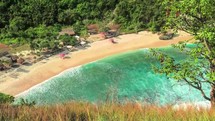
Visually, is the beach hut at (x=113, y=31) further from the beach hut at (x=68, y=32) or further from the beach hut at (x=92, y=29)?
the beach hut at (x=68, y=32)

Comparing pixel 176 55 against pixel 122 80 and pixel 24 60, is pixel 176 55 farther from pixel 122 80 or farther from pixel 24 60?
pixel 24 60

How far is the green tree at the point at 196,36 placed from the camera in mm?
13404

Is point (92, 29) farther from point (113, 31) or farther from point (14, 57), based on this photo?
point (14, 57)

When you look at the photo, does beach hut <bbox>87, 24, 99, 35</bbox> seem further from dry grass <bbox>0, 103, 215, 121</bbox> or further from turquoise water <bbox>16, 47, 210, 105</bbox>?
dry grass <bbox>0, 103, 215, 121</bbox>

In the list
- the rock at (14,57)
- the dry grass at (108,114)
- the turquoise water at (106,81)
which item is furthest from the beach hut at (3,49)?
the dry grass at (108,114)

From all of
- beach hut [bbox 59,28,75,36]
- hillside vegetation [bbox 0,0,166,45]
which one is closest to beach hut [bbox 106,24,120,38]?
hillside vegetation [bbox 0,0,166,45]

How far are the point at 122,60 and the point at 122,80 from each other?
5164 millimetres

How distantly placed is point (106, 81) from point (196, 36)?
21.5 meters

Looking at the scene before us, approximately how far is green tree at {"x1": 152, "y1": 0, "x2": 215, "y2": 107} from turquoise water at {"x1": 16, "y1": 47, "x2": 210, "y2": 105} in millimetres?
14410

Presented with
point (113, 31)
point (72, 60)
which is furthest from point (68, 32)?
point (72, 60)

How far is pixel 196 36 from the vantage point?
13891 mm

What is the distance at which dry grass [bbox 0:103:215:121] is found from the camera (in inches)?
276

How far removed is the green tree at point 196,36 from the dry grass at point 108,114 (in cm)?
602

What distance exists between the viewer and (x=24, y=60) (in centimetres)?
3769
